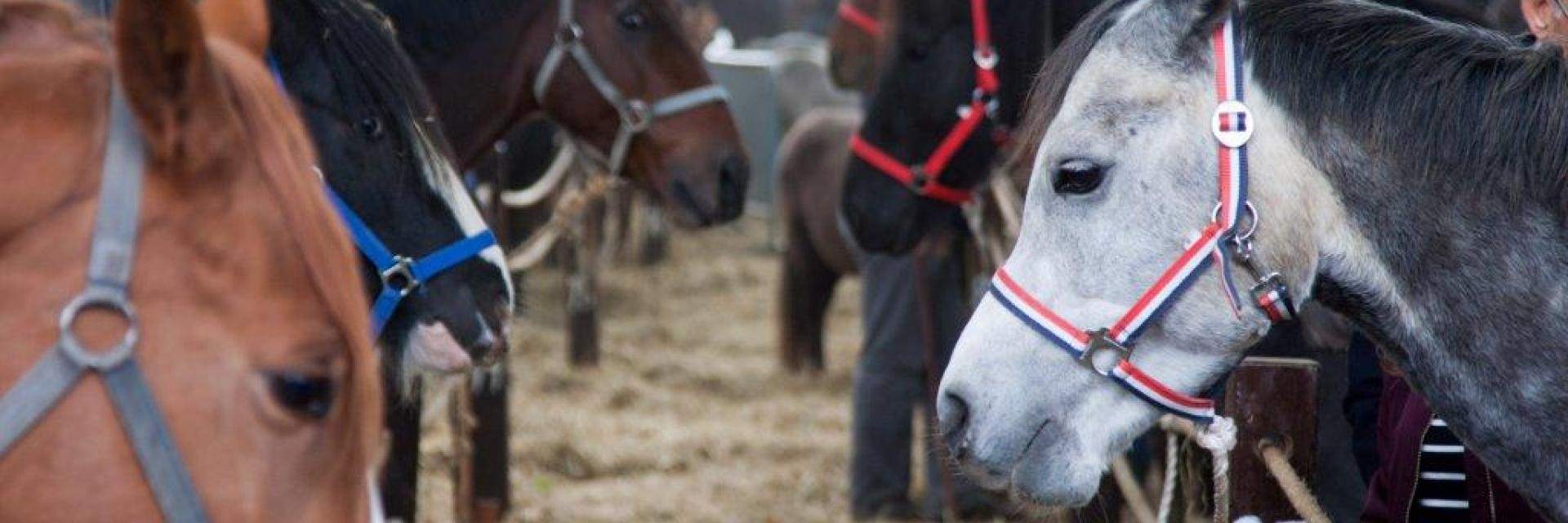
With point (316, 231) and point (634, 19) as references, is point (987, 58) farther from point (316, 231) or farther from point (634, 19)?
point (316, 231)

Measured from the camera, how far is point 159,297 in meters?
1.18

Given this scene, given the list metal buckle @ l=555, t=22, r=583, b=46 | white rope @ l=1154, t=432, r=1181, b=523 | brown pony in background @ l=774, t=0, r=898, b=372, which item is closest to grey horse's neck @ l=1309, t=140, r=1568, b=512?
white rope @ l=1154, t=432, r=1181, b=523

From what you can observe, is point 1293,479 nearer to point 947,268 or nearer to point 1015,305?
point 1015,305

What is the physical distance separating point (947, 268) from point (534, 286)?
5042 millimetres

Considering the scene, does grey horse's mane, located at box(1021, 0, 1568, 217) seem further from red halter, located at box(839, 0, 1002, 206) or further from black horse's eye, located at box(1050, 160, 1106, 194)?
red halter, located at box(839, 0, 1002, 206)

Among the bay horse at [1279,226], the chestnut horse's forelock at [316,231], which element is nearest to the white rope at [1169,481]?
the bay horse at [1279,226]

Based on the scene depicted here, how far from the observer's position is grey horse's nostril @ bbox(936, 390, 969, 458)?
2.00 meters

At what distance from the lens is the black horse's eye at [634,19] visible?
3918mm

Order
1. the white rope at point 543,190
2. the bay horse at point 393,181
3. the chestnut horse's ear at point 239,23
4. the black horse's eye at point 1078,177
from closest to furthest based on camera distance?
the chestnut horse's ear at point 239,23, the black horse's eye at point 1078,177, the bay horse at point 393,181, the white rope at point 543,190

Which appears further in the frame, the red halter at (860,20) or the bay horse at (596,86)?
the red halter at (860,20)

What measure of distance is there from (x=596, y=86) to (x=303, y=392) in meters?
2.73

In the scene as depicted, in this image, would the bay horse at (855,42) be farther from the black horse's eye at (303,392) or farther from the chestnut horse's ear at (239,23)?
the black horse's eye at (303,392)

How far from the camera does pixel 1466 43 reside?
1847mm

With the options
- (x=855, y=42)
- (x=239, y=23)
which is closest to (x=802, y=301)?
(x=855, y=42)
